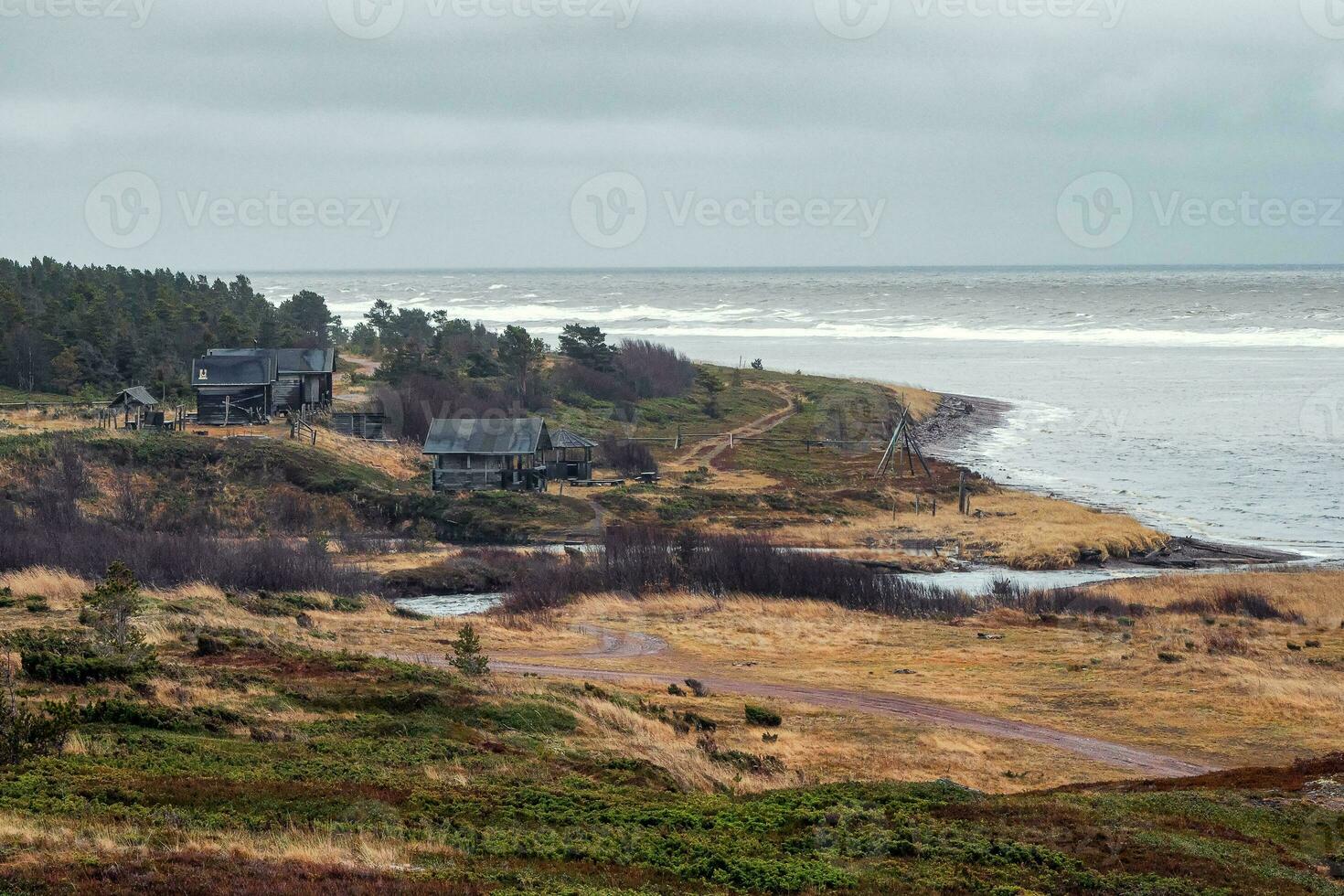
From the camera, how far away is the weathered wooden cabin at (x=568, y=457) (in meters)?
67.8

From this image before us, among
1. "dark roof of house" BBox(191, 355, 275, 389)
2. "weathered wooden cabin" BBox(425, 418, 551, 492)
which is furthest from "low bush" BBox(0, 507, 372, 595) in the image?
"dark roof of house" BBox(191, 355, 275, 389)

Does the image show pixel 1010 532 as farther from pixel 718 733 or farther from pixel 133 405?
pixel 133 405

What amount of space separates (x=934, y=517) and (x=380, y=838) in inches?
2000

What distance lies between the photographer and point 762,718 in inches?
1113

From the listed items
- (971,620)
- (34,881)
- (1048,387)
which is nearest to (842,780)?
(34,881)

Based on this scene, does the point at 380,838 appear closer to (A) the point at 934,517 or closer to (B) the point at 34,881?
(B) the point at 34,881

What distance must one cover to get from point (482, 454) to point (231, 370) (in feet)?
53.7

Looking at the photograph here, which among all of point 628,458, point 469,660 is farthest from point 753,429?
point 469,660

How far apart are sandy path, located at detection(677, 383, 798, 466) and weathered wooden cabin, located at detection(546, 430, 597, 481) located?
948 centimetres

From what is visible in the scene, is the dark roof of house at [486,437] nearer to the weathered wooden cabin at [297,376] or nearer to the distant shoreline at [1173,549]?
the weathered wooden cabin at [297,376]

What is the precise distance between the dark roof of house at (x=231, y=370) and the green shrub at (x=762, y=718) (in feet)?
161

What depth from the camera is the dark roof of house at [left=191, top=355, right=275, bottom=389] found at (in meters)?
69.4

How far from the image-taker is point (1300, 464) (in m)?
76.6

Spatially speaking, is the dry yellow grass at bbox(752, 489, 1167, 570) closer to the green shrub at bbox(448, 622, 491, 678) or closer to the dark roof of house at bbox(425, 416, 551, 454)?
the dark roof of house at bbox(425, 416, 551, 454)
